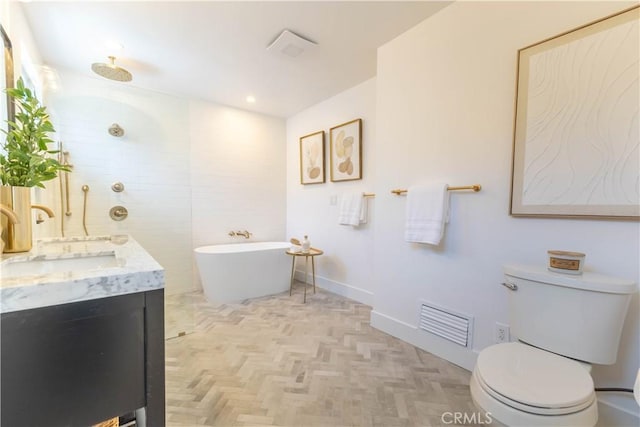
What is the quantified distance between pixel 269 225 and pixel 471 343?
114 inches

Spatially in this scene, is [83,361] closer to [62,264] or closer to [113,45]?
[62,264]

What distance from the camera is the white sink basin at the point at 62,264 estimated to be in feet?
3.13

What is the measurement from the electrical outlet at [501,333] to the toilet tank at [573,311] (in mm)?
325

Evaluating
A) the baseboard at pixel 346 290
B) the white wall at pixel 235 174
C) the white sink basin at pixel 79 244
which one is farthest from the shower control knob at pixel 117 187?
the baseboard at pixel 346 290

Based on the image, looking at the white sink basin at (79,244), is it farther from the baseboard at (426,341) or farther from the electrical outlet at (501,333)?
the electrical outlet at (501,333)

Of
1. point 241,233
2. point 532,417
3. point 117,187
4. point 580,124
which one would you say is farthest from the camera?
point 241,233

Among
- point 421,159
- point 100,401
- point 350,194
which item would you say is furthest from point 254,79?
point 100,401

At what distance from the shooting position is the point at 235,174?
12.0 ft

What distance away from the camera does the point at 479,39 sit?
5.65 ft

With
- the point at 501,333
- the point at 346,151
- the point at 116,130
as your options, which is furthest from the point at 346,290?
the point at 116,130

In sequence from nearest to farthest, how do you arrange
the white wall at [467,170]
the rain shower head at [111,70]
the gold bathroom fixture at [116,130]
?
1. the white wall at [467,170]
2. the rain shower head at [111,70]
3. the gold bathroom fixture at [116,130]

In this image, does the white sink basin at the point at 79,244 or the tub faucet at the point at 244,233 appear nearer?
the white sink basin at the point at 79,244

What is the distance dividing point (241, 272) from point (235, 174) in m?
1.39

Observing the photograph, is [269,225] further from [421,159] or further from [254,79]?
[421,159]
